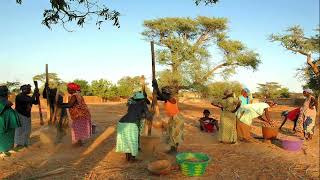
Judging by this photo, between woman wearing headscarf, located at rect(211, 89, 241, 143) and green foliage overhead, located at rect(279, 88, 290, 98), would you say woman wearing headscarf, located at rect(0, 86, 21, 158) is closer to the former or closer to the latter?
woman wearing headscarf, located at rect(211, 89, 241, 143)

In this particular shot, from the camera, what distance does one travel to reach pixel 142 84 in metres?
10.4

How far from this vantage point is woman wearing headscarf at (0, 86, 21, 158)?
29.9 ft

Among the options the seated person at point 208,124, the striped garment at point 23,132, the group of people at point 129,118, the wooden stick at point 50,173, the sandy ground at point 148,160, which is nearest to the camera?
the wooden stick at point 50,173

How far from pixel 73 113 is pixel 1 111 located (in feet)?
5.58

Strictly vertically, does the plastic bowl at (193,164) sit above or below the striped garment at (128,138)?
below

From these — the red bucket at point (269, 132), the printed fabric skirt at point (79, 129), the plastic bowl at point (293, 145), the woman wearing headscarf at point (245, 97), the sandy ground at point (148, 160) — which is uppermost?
the woman wearing headscarf at point (245, 97)

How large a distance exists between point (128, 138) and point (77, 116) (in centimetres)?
231

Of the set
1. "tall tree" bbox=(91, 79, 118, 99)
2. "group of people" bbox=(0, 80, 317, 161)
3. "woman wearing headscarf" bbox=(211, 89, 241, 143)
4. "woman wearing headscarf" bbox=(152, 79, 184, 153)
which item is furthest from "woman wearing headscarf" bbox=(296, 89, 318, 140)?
"tall tree" bbox=(91, 79, 118, 99)

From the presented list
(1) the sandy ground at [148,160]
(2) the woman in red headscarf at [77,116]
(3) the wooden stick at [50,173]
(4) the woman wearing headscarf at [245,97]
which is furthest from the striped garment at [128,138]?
(4) the woman wearing headscarf at [245,97]

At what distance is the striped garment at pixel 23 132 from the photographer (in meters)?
10.0

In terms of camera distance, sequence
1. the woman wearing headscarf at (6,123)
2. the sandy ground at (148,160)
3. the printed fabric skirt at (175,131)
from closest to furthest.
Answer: the sandy ground at (148,160) → the woman wearing headscarf at (6,123) → the printed fabric skirt at (175,131)

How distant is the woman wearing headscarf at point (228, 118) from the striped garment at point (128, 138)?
11.1ft

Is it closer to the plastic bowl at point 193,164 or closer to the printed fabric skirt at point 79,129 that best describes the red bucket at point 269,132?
the plastic bowl at point 193,164

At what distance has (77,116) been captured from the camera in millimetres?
9969
